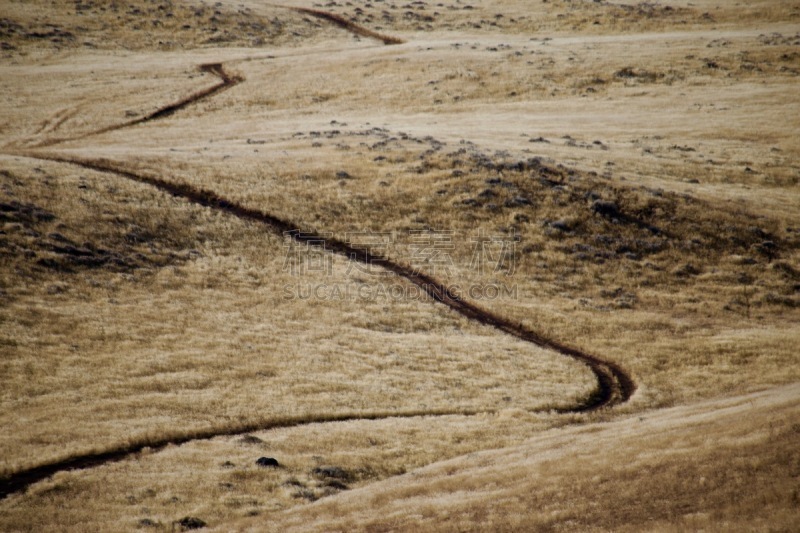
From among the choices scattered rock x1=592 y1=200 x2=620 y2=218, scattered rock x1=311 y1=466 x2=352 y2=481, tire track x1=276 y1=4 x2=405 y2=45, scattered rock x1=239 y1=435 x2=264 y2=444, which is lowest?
scattered rock x1=239 y1=435 x2=264 y2=444

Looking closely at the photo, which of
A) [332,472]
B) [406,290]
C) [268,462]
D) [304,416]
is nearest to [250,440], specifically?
[268,462]

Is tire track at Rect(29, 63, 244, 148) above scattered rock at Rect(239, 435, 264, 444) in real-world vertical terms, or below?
above

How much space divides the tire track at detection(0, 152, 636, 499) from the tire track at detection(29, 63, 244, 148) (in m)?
8.01

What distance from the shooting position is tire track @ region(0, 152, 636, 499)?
64.5 feet

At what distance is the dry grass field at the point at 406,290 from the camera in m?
17.5

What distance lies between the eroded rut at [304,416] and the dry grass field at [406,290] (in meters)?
0.15

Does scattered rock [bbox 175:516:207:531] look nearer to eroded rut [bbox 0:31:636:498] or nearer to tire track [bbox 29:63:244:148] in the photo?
eroded rut [bbox 0:31:636:498]

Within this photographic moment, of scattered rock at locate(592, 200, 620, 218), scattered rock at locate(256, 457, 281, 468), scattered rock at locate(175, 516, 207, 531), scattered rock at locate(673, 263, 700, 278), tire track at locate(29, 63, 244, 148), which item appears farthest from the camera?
tire track at locate(29, 63, 244, 148)

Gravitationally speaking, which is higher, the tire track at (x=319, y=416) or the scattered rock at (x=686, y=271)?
the scattered rock at (x=686, y=271)

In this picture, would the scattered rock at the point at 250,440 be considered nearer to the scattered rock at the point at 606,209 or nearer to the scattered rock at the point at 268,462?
the scattered rock at the point at 268,462

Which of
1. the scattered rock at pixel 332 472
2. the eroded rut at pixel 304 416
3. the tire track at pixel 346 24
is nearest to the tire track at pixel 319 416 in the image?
the eroded rut at pixel 304 416

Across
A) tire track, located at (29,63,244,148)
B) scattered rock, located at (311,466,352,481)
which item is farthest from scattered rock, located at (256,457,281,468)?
tire track, located at (29,63,244,148)

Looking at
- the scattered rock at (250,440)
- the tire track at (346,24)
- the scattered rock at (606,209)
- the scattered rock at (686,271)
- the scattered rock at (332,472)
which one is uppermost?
the tire track at (346,24)

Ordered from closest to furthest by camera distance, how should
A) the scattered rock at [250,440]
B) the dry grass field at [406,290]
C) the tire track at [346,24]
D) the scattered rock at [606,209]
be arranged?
the dry grass field at [406,290], the scattered rock at [250,440], the scattered rock at [606,209], the tire track at [346,24]
